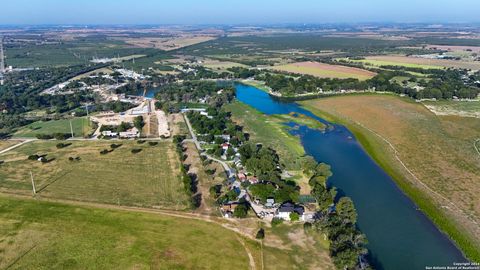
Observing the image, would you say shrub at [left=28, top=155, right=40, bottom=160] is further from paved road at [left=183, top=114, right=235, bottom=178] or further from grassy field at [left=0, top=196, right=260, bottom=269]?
paved road at [left=183, top=114, right=235, bottom=178]

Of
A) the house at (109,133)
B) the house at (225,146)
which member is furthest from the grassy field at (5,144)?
the house at (225,146)

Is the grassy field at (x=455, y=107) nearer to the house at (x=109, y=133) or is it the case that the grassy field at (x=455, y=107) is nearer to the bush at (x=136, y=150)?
the bush at (x=136, y=150)

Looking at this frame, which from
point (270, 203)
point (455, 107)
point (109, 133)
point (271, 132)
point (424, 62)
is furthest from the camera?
point (424, 62)

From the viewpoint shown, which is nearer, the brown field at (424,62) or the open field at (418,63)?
the open field at (418,63)

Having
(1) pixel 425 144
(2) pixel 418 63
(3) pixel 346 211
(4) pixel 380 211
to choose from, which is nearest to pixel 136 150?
(3) pixel 346 211

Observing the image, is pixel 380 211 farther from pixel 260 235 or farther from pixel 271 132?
pixel 271 132

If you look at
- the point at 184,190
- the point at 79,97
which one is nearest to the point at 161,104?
the point at 79,97

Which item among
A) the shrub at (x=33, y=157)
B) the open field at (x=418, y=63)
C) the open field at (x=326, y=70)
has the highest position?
the open field at (x=418, y=63)
